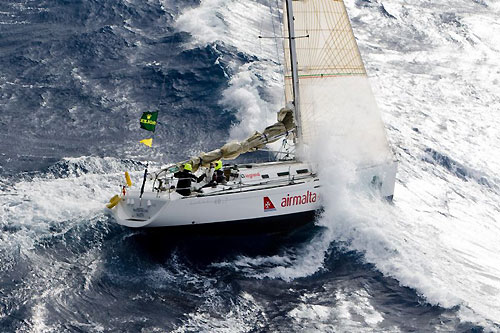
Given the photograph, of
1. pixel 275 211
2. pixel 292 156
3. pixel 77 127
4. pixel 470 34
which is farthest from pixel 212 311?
pixel 470 34

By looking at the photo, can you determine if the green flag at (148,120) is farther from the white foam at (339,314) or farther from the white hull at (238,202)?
the white foam at (339,314)

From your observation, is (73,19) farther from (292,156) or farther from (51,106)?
(292,156)

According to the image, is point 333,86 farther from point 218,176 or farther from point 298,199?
point 218,176

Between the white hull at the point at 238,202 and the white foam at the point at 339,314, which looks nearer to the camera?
the white foam at the point at 339,314

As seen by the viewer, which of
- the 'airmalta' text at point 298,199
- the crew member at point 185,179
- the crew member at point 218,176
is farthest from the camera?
the 'airmalta' text at point 298,199

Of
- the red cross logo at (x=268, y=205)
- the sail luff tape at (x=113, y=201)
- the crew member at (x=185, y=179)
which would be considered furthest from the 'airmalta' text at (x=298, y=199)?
the sail luff tape at (x=113, y=201)

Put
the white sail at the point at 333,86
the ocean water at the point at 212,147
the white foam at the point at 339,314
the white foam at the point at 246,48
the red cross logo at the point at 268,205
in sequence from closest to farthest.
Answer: the white foam at the point at 339,314 → the ocean water at the point at 212,147 → the red cross logo at the point at 268,205 → the white sail at the point at 333,86 → the white foam at the point at 246,48

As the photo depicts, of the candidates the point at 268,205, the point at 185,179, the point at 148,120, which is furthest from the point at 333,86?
the point at 148,120
